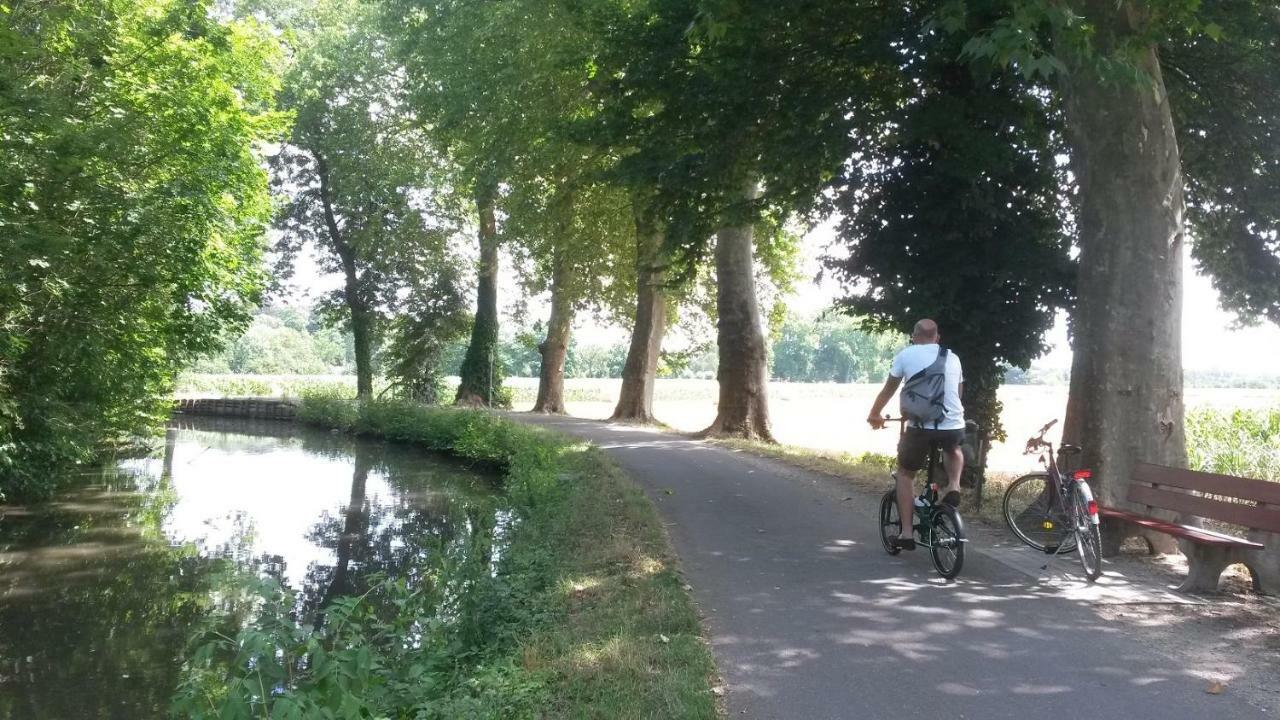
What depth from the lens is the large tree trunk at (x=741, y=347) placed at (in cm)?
2273

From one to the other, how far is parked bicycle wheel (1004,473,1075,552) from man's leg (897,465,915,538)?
1.22m

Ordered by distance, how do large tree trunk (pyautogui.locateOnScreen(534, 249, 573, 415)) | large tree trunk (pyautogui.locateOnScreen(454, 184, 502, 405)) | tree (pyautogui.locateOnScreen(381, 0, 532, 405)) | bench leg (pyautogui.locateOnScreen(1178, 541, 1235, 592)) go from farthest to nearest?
large tree trunk (pyautogui.locateOnScreen(454, 184, 502, 405)) < large tree trunk (pyautogui.locateOnScreen(534, 249, 573, 415)) < tree (pyautogui.locateOnScreen(381, 0, 532, 405)) < bench leg (pyautogui.locateOnScreen(1178, 541, 1235, 592))

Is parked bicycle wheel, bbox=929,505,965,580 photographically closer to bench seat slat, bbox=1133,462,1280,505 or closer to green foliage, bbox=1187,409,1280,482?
bench seat slat, bbox=1133,462,1280,505

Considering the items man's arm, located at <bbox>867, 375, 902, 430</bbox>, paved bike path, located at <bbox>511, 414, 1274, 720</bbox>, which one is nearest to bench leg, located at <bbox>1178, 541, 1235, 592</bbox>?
paved bike path, located at <bbox>511, 414, 1274, 720</bbox>

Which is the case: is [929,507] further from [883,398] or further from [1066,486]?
[1066,486]

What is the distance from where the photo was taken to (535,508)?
44.0 feet

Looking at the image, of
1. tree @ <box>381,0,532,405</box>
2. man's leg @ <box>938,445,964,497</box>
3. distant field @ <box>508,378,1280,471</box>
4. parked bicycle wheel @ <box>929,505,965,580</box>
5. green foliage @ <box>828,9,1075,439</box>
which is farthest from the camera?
distant field @ <box>508,378,1280,471</box>

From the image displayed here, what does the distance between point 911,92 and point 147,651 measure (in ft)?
36.8

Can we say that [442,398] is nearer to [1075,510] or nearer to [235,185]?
[235,185]

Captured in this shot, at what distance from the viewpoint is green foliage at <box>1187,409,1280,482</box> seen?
14711 mm

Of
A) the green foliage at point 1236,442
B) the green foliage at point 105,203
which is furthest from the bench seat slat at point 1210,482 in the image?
the green foliage at point 105,203

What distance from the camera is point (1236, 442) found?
630 inches

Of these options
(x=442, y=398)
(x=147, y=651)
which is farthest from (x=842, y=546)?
(x=442, y=398)

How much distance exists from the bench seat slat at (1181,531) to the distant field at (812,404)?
574 cm
